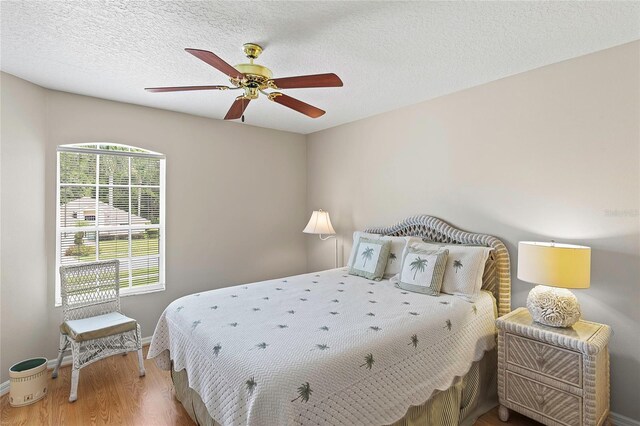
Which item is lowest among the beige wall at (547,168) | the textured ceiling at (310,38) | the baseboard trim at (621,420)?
the baseboard trim at (621,420)

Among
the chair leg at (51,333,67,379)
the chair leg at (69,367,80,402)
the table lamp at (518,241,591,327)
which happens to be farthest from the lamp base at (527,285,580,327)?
the chair leg at (51,333,67,379)

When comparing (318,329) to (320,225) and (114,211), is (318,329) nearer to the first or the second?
(320,225)

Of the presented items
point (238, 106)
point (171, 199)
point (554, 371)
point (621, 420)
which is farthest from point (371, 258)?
point (171, 199)

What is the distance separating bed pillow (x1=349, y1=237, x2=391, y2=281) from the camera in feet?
10.3

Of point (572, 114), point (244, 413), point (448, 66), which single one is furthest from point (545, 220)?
point (244, 413)

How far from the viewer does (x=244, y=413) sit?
149 cm

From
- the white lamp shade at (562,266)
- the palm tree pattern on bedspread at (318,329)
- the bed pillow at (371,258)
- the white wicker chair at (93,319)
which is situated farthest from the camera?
the bed pillow at (371,258)

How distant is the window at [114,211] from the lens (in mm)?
3188

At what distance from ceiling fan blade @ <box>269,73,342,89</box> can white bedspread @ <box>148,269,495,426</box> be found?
1.47 meters

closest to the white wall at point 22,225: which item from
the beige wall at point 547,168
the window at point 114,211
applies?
the window at point 114,211

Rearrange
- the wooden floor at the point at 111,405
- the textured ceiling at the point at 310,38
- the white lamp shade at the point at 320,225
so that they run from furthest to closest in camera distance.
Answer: the white lamp shade at the point at 320,225 < the wooden floor at the point at 111,405 < the textured ceiling at the point at 310,38

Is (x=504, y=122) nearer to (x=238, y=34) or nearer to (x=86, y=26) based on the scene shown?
(x=238, y=34)

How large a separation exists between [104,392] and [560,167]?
3995 millimetres

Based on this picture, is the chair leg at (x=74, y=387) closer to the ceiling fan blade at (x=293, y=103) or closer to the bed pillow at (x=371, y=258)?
the bed pillow at (x=371, y=258)
